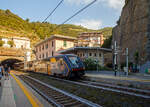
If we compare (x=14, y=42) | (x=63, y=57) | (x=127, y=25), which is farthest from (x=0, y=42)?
(x=127, y=25)

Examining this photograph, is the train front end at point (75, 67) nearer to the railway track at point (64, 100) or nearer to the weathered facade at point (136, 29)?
the railway track at point (64, 100)

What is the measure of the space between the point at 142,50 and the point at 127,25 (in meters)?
10.2

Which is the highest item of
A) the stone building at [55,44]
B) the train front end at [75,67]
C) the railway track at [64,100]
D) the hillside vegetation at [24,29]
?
the hillside vegetation at [24,29]

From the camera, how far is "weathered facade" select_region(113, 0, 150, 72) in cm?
2705

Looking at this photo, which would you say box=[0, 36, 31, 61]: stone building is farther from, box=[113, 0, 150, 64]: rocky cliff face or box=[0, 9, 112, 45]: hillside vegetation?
box=[113, 0, 150, 64]: rocky cliff face

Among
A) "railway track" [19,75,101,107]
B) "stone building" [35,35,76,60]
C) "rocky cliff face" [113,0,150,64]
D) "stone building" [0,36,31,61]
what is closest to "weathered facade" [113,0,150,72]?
"rocky cliff face" [113,0,150,64]

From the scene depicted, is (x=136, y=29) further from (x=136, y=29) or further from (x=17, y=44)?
(x=17, y=44)

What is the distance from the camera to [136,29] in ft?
102

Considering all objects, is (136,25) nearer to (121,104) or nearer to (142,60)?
(142,60)

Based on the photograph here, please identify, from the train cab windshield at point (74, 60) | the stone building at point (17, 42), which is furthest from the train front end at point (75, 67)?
the stone building at point (17, 42)

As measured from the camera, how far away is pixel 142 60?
87.2ft

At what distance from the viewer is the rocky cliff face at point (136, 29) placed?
27141mm

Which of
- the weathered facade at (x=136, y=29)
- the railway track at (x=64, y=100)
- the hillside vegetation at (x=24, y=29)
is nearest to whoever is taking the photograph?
the railway track at (x=64, y=100)

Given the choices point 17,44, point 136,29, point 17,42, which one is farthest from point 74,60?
point 17,42
